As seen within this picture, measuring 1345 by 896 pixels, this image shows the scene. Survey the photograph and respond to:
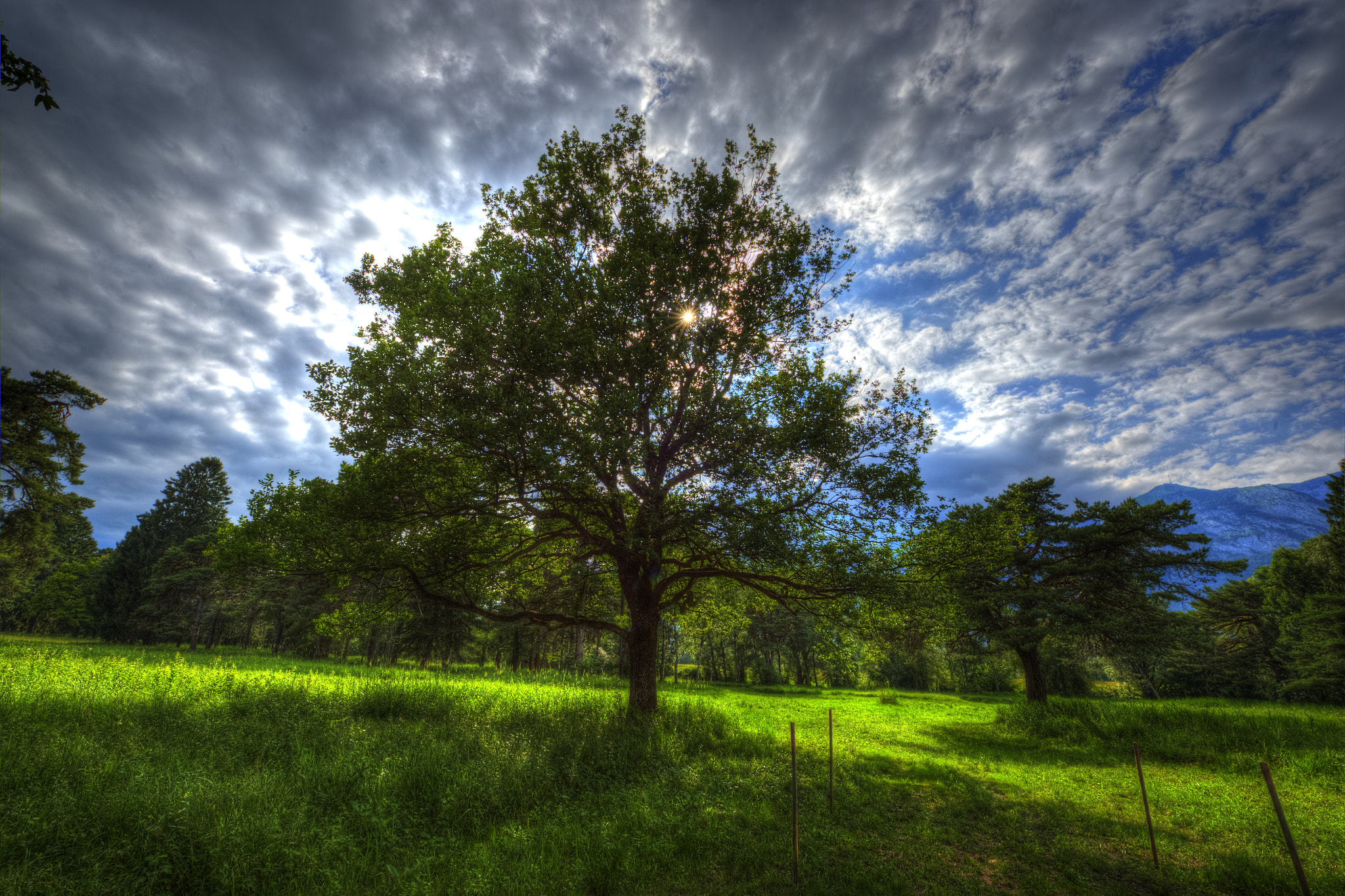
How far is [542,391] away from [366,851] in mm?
7594

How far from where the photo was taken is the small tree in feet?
58.8

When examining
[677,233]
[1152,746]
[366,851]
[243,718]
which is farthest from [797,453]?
[1152,746]

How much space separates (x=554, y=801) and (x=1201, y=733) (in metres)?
19.0

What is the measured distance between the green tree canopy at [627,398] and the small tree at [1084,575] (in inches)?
388

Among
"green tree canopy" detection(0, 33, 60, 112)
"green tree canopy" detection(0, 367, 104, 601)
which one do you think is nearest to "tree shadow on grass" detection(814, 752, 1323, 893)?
"green tree canopy" detection(0, 33, 60, 112)

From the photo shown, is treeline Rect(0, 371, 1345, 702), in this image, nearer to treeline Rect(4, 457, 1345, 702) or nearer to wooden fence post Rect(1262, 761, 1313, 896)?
treeline Rect(4, 457, 1345, 702)

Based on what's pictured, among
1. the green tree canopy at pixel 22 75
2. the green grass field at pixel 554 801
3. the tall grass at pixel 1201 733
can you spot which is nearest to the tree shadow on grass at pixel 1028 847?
the green grass field at pixel 554 801

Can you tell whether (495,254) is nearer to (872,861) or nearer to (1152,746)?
(872,861)

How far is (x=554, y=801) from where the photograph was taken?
7422 millimetres

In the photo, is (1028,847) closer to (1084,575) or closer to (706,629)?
(706,629)

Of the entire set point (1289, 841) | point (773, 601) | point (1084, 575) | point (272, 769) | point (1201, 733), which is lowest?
point (272, 769)

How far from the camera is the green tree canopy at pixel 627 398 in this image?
9.52m

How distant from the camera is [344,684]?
46.4 ft

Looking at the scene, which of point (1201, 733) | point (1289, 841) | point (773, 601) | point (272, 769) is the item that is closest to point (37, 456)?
point (272, 769)
